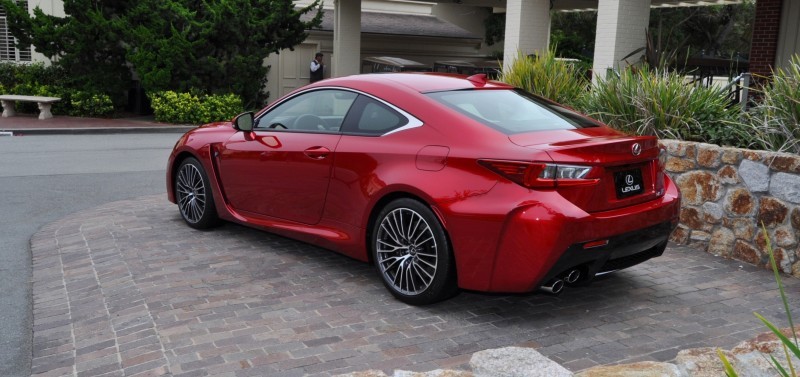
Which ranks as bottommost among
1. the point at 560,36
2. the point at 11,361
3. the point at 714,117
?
the point at 11,361

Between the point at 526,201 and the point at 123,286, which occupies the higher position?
the point at 526,201

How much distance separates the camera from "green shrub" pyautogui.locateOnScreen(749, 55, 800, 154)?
6047 millimetres

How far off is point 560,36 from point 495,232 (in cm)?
2862

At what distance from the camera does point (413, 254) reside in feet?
16.2

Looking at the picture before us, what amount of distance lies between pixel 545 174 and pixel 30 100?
18567 millimetres

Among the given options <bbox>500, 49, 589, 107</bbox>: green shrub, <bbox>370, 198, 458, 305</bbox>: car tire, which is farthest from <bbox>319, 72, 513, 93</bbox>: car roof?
<bbox>500, 49, 589, 107</bbox>: green shrub

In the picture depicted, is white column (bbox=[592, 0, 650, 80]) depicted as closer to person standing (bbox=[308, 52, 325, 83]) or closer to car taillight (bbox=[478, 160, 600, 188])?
car taillight (bbox=[478, 160, 600, 188])

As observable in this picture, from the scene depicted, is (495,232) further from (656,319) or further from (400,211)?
(656,319)

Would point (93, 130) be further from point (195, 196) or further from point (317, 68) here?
point (195, 196)

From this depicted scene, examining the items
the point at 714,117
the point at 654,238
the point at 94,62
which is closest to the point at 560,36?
the point at 94,62

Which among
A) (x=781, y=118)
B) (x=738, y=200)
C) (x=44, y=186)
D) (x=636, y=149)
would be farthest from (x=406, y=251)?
(x=44, y=186)

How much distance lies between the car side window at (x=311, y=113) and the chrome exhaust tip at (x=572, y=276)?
205 centimetres

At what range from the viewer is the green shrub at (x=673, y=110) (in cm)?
704

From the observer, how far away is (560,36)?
104ft
